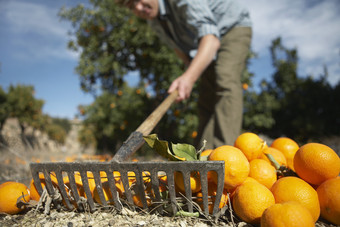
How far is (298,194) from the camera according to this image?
41.8 inches

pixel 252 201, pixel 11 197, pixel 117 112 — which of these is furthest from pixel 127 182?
pixel 117 112

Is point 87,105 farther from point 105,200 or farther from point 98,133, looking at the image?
point 105,200

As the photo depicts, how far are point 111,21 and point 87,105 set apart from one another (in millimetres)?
3912

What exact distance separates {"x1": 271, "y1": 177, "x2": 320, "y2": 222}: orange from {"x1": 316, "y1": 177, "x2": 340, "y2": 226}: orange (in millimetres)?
41

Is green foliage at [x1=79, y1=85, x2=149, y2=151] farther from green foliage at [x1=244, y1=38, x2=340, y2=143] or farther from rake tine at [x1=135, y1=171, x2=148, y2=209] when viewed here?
rake tine at [x1=135, y1=171, x2=148, y2=209]

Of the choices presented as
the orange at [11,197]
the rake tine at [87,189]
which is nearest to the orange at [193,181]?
the rake tine at [87,189]

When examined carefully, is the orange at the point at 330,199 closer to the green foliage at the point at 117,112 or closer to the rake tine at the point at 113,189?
the rake tine at the point at 113,189

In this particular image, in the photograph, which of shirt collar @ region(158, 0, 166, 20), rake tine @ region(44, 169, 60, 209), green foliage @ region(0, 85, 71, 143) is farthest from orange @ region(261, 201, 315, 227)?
green foliage @ region(0, 85, 71, 143)

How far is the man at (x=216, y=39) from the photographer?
241 cm

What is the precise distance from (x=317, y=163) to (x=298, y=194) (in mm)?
200

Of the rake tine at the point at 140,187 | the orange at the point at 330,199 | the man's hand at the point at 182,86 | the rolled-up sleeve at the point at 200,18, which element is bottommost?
the orange at the point at 330,199

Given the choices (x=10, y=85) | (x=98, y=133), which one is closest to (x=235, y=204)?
(x=98, y=133)

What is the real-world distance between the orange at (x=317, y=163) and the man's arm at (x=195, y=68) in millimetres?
1153

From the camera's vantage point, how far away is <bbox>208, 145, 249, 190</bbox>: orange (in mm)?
1120
